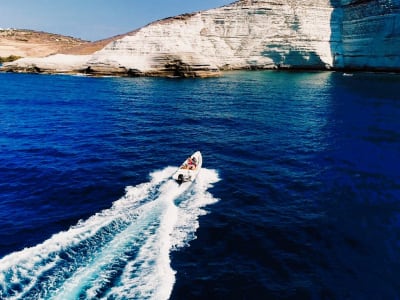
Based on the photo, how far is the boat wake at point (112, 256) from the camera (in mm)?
16250

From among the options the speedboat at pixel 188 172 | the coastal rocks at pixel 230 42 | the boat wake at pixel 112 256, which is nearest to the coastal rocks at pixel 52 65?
the coastal rocks at pixel 230 42

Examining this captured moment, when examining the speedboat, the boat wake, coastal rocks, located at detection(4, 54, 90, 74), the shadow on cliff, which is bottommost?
the boat wake

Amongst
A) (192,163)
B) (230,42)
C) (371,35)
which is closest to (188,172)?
(192,163)

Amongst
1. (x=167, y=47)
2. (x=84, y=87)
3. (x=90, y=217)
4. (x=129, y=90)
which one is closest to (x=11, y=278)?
(x=90, y=217)

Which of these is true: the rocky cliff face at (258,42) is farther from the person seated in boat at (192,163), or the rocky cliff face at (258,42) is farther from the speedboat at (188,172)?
the speedboat at (188,172)

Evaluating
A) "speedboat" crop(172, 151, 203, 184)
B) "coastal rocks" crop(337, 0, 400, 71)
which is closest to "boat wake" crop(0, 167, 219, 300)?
"speedboat" crop(172, 151, 203, 184)

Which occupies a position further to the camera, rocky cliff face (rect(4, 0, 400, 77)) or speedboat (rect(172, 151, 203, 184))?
rocky cliff face (rect(4, 0, 400, 77))

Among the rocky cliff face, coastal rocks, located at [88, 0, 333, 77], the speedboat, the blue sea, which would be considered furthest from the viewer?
coastal rocks, located at [88, 0, 333, 77]

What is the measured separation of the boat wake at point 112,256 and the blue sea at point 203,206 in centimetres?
8

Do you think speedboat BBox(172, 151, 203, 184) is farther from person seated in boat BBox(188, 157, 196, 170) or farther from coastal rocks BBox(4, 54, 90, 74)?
coastal rocks BBox(4, 54, 90, 74)

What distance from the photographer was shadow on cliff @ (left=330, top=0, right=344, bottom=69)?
109 m

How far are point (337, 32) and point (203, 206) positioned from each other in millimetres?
104167

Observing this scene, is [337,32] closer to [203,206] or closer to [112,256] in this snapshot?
[203,206]

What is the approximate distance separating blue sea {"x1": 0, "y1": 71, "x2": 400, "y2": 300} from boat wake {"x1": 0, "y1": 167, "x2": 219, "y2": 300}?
0.08m
